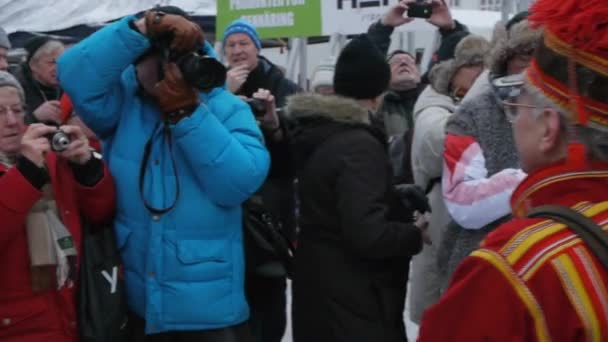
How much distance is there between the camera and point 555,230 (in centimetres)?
112

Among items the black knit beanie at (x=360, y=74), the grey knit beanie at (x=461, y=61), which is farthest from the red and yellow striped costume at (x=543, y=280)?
the grey knit beanie at (x=461, y=61)

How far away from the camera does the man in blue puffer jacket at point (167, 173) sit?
2.30 meters

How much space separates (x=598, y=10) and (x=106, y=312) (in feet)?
5.67

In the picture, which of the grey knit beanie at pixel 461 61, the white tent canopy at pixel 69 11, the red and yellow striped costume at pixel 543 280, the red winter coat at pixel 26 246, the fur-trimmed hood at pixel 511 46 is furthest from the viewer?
the white tent canopy at pixel 69 11

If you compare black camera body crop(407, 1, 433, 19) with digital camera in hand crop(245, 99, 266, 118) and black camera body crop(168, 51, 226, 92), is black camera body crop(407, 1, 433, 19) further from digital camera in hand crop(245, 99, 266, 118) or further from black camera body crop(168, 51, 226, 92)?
black camera body crop(168, 51, 226, 92)

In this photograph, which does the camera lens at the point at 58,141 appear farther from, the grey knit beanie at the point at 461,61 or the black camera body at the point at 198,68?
the grey knit beanie at the point at 461,61

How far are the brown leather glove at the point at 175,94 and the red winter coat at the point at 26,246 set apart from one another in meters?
0.29

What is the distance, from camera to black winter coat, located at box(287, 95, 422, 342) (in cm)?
268

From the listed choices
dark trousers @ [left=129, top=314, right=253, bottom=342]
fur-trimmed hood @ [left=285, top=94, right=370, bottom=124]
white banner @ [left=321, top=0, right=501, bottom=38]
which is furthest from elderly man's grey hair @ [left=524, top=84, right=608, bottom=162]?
white banner @ [left=321, top=0, right=501, bottom=38]

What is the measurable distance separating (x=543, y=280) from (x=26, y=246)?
162 centimetres

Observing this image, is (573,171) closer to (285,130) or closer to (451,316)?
(451,316)

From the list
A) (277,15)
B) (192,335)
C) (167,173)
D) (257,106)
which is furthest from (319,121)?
(277,15)

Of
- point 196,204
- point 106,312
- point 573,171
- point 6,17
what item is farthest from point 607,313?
point 6,17

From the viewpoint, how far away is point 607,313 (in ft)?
3.57
